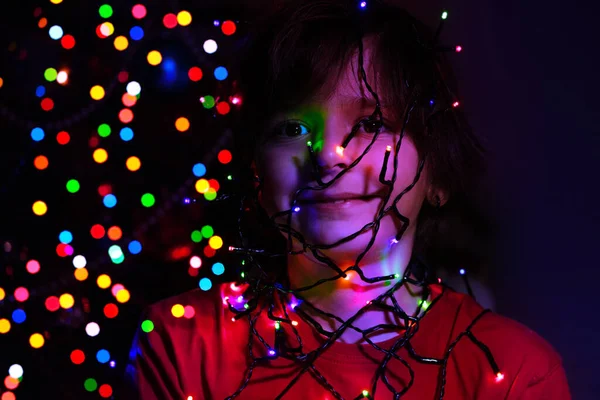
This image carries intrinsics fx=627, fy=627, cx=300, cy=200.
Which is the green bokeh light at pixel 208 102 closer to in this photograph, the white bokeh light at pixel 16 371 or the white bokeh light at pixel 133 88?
the white bokeh light at pixel 133 88

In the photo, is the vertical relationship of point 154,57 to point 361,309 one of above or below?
above

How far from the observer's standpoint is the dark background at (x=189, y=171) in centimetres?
125

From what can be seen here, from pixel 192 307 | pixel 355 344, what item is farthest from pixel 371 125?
pixel 192 307

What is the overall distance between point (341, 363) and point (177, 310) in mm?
334

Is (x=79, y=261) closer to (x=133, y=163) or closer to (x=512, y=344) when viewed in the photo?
(x=133, y=163)

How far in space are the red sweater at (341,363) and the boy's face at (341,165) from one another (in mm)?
189

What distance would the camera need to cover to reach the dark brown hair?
106 centimetres

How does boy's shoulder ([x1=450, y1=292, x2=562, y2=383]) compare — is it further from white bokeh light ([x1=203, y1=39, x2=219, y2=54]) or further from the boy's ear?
white bokeh light ([x1=203, y1=39, x2=219, y2=54])

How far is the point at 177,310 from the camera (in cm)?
121

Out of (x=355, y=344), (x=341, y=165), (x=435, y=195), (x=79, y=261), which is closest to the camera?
(x=341, y=165)

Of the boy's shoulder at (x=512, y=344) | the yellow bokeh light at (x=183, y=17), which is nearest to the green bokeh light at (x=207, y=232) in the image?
the yellow bokeh light at (x=183, y=17)

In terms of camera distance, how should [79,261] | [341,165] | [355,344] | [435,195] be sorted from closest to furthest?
[341,165], [355,344], [435,195], [79,261]

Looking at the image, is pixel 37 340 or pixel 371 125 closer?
pixel 371 125

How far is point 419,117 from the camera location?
1085mm
